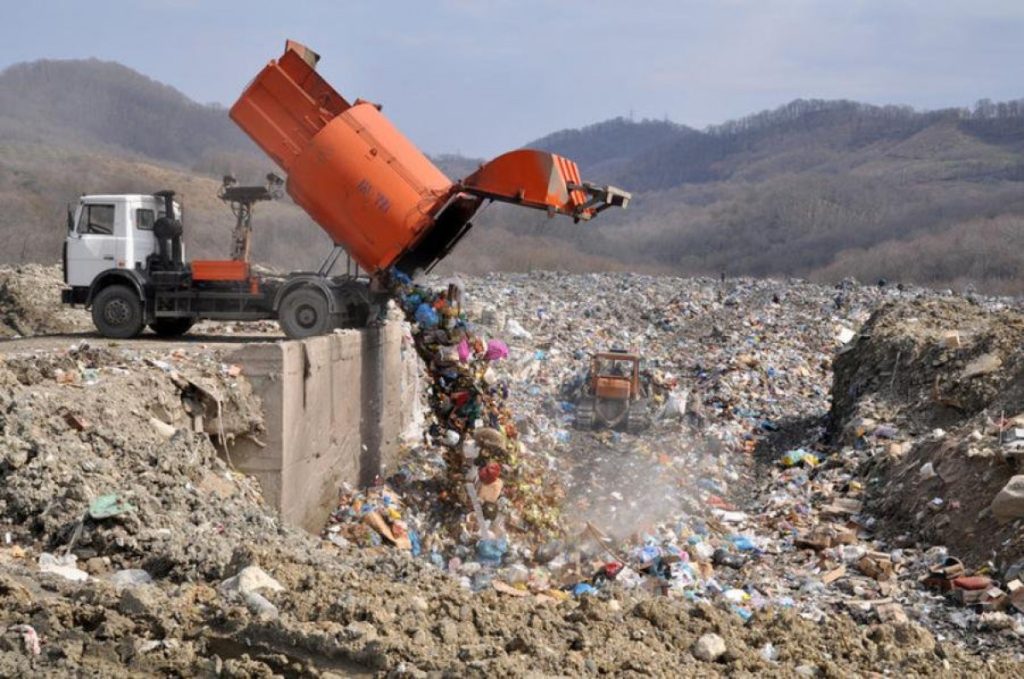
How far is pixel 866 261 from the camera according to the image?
30406 millimetres

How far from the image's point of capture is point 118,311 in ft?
32.2

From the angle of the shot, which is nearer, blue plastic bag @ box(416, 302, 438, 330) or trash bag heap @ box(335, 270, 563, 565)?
trash bag heap @ box(335, 270, 563, 565)

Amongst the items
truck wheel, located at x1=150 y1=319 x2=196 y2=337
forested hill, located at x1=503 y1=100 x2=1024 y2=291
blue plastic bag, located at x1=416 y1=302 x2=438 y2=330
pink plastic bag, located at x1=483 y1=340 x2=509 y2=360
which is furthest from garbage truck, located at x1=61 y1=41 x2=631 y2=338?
forested hill, located at x1=503 y1=100 x2=1024 y2=291

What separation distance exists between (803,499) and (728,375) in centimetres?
578

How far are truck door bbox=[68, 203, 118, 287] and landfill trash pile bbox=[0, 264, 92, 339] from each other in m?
2.48

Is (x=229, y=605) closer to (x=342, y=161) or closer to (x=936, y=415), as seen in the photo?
(x=342, y=161)

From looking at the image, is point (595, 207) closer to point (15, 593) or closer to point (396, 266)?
point (396, 266)

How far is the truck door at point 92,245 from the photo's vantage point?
32.6 feet

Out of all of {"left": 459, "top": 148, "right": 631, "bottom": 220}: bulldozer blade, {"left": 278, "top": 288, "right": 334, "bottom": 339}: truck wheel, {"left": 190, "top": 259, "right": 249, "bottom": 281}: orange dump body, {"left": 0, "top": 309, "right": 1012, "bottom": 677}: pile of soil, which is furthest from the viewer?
{"left": 190, "top": 259, "right": 249, "bottom": 281}: orange dump body

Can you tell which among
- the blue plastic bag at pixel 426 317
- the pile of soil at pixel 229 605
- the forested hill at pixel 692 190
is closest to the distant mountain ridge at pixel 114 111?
the forested hill at pixel 692 190

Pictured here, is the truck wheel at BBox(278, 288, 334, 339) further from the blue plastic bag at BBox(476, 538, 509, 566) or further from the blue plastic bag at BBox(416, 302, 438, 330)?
the blue plastic bag at BBox(476, 538, 509, 566)

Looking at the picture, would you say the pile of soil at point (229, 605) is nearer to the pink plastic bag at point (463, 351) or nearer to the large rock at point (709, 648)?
the large rock at point (709, 648)

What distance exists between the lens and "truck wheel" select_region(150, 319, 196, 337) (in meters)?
10.4

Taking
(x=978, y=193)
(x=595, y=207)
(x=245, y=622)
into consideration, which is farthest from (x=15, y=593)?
(x=978, y=193)
